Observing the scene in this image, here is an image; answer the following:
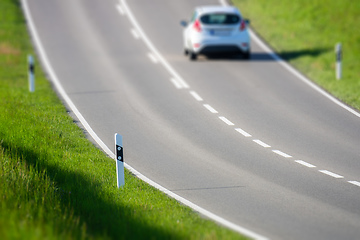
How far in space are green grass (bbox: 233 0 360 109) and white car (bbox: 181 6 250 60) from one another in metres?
2.00

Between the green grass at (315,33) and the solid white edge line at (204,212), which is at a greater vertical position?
the solid white edge line at (204,212)

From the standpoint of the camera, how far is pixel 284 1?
33.8 metres

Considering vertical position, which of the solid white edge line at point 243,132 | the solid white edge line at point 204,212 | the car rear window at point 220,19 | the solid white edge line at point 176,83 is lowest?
the solid white edge line at point 176,83

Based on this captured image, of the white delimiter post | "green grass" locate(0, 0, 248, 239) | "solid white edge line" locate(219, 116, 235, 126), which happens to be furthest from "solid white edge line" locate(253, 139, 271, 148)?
the white delimiter post

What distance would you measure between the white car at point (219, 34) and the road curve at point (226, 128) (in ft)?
1.91

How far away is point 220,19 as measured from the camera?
25219mm

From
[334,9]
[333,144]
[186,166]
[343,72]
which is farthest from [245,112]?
[334,9]

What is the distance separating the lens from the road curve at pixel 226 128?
395 inches

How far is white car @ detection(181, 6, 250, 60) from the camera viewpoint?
2464cm

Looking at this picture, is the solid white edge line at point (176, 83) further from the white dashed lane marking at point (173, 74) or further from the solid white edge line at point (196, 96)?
the solid white edge line at point (196, 96)

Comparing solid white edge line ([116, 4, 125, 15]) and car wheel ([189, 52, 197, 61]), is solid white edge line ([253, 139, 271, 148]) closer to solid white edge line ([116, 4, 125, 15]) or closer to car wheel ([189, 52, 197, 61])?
car wheel ([189, 52, 197, 61])

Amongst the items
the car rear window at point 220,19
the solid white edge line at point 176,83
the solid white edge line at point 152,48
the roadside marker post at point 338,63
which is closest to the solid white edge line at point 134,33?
the solid white edge line at point 152,48

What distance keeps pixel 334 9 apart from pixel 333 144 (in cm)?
1798

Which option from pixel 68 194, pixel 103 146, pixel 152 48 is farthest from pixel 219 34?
pixel 68 194
